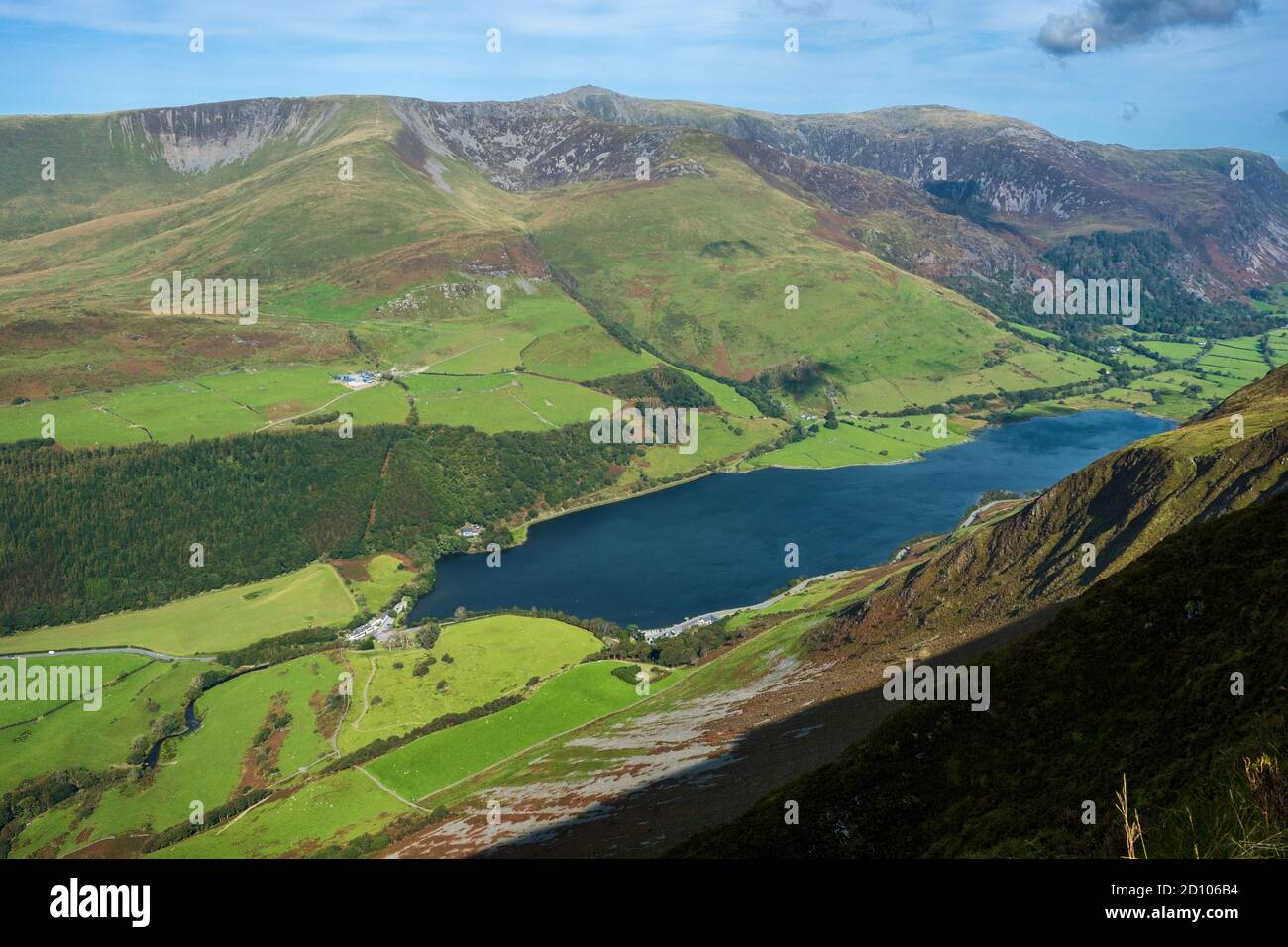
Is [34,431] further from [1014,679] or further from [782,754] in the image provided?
[1014,679]

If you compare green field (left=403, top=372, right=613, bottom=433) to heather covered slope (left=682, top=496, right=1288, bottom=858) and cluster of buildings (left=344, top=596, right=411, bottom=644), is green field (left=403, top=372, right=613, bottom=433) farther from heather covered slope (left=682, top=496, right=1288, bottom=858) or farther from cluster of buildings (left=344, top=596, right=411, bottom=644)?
heather covered slope (left=682, top=496, right=1288, bottom=858)

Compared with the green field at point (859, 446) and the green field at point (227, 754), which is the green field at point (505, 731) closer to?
the green field at point (227, 754)

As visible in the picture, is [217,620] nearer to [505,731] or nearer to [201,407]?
[505,731]

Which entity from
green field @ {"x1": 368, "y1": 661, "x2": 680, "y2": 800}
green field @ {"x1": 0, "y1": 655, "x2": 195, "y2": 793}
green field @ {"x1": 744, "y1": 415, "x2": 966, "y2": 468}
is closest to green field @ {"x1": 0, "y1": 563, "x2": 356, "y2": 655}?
green field @ {"x1": 0, "y1": 655, "x2": 195, "y2": 793}

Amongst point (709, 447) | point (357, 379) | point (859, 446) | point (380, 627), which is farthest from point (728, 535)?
point (357, 379)

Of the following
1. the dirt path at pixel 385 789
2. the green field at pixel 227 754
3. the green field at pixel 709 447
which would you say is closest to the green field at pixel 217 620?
the green field at pixel 227 754
